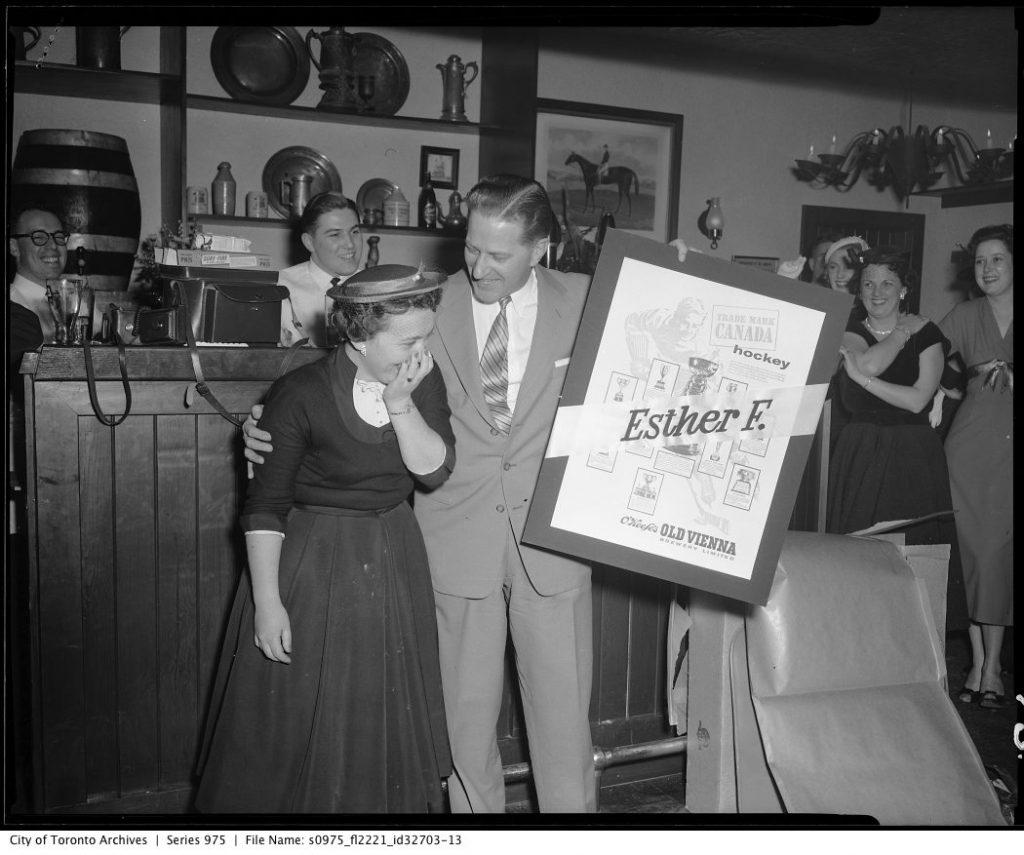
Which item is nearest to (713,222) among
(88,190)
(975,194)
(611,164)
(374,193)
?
(611,164)

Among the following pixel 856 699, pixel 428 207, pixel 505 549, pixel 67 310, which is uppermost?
pixel 428 207

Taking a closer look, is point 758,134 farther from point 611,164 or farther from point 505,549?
point 505,549

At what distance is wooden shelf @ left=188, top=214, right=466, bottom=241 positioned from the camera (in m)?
4.07

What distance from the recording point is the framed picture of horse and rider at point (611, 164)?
4879mm

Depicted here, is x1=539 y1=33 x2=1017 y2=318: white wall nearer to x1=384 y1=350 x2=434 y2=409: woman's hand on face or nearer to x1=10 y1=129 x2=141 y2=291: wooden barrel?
x1=10 y1=129 x2=141 y2=291: wooden barrel

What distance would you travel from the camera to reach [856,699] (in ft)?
6.33

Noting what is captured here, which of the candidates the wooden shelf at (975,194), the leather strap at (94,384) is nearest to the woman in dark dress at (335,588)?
the leather strap at (94,384)

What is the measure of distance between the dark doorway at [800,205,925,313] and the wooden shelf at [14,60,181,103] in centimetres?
371

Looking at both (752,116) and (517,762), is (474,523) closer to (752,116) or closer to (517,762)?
(517,762)

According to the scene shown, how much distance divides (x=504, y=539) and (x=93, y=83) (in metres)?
3.15

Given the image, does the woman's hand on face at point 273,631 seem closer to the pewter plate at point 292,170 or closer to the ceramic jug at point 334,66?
the pewter plate at point 292,170

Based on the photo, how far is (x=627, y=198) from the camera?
5.05 metres

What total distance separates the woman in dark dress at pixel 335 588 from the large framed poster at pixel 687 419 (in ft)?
1.01
